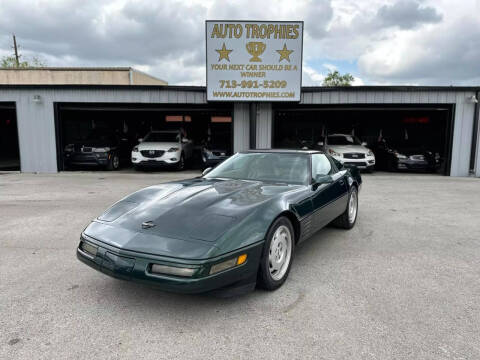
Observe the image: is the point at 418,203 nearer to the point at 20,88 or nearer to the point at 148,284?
the point at 148,284

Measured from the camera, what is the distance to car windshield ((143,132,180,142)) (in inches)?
551

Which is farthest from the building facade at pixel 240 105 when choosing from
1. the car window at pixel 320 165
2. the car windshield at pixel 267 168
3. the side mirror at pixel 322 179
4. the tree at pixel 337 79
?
the tree at pixel 337 79

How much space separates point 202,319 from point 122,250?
2.62ft

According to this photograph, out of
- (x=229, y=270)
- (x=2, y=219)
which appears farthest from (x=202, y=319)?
(x=2, y=219)

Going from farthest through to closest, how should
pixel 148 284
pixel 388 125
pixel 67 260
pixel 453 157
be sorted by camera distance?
pixel 388 125 < pixel 453 157 < pixel 67 260 < pixel 148 284

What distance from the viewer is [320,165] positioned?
4.48 metres

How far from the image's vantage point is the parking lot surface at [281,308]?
7.38 ft

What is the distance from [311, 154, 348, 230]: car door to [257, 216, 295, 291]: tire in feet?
1.99

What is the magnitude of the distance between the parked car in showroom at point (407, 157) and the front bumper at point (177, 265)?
1219 centimetres

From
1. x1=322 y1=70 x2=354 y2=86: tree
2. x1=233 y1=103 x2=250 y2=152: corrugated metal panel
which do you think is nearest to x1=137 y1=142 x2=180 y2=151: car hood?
x1=233 y1=103 x2=250 y2=152: corrugated metal panel

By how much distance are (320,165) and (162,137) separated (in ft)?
34.9

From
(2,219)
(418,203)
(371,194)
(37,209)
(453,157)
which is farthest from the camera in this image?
(453,157)

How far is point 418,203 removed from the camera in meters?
7.27

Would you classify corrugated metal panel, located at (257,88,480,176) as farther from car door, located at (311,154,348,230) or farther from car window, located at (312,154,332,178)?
car window, located at (312,154,332,178)
